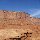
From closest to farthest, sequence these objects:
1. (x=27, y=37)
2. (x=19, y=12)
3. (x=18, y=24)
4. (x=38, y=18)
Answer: (x=27, y=37), (x=18, y=24), (x=19, y=12), (x=38, y=18)

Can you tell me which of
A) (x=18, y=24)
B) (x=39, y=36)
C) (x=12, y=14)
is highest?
(x=12, y=14)

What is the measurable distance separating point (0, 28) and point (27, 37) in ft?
99.6

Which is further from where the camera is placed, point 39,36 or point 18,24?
point 18,24

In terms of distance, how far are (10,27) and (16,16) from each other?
1748 cm

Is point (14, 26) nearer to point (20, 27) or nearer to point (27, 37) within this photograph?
point (20, 27)

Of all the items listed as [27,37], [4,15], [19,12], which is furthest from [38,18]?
[27,37]

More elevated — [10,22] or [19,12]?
[19,12]

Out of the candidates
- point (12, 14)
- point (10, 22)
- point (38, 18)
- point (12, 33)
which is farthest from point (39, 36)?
point (38, 18)

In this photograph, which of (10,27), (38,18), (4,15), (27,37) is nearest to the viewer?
(27,37)

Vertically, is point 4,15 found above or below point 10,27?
above

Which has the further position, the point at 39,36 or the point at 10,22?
the point at 10,22

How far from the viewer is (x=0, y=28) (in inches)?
1896

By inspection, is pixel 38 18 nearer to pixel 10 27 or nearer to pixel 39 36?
pixel 10 27

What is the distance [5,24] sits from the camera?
51531 mm
